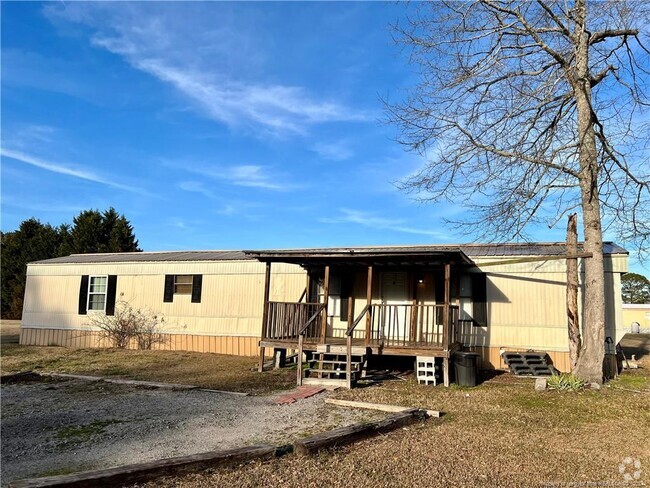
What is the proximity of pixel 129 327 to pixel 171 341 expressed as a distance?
1.69 meters

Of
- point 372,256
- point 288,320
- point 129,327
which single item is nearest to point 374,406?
point 372,256

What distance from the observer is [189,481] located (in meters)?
4.49

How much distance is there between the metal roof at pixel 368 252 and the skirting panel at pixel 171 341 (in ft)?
8.35

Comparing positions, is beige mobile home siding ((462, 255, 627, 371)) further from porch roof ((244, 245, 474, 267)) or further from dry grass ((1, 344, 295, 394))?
dry grass ((1, 344, 295, 394))

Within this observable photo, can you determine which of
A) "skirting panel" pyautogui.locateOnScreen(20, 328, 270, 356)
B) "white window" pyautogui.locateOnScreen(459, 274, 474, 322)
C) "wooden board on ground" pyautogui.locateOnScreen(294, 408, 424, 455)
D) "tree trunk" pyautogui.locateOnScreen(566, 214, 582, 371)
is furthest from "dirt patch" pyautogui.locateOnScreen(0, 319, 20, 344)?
"tree trunk" pyautogui.locateOnScreen(566, 214, 582, 371)

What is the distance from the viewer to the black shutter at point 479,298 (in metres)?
12.4

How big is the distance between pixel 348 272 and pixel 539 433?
306 inches

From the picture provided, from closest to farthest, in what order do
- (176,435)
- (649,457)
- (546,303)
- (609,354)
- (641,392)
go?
(649,457) → (176,435) → (641,392) → (609,354) → (546,303)

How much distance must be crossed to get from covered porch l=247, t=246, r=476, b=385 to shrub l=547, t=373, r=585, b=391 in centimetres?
198

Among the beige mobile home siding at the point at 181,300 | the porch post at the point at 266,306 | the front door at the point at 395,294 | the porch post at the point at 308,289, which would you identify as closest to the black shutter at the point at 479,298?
the front door at the point at 395,294

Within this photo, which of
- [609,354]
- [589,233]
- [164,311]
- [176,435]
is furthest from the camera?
[164,311]

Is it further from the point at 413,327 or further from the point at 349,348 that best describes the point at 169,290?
the point at 413,327

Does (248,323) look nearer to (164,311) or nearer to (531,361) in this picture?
(164,311)

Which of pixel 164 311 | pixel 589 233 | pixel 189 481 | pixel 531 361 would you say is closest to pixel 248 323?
pixel 164 311
